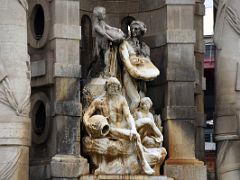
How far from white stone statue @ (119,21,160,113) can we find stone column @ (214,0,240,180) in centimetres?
184

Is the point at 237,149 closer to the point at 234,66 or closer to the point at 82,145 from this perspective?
the point at 234,66

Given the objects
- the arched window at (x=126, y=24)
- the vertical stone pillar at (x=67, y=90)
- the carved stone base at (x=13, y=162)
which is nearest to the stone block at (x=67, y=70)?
the vertical stone pillar at (x=67, y=90)

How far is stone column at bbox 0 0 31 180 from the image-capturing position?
2581 centimetres

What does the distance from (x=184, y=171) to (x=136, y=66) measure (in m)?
2.71

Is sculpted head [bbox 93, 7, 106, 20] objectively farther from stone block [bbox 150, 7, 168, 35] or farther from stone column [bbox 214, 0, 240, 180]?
stone column [bbox 214, 0, 240, 180]

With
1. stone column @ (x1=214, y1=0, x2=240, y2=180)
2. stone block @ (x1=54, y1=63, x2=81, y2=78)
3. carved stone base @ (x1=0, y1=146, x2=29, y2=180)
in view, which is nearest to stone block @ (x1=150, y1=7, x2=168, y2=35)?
stone column @ (x1=214, y1=0, x2=240, y2=180)

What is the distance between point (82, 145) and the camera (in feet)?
88.7

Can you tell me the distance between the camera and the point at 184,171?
27516 mm

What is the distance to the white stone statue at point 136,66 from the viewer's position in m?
27.6

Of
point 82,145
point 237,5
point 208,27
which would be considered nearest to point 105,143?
point 82,145

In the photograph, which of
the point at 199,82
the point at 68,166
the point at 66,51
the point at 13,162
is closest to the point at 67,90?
the point at 66,51

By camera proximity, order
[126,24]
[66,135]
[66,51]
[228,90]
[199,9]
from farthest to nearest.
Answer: [199,9]
[126,24]
[228,90]
[66,51]
[66,135]

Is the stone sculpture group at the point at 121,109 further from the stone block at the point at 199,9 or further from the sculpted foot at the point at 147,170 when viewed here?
the stone block at the point at 199,9

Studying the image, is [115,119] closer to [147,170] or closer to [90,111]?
[90,111]
